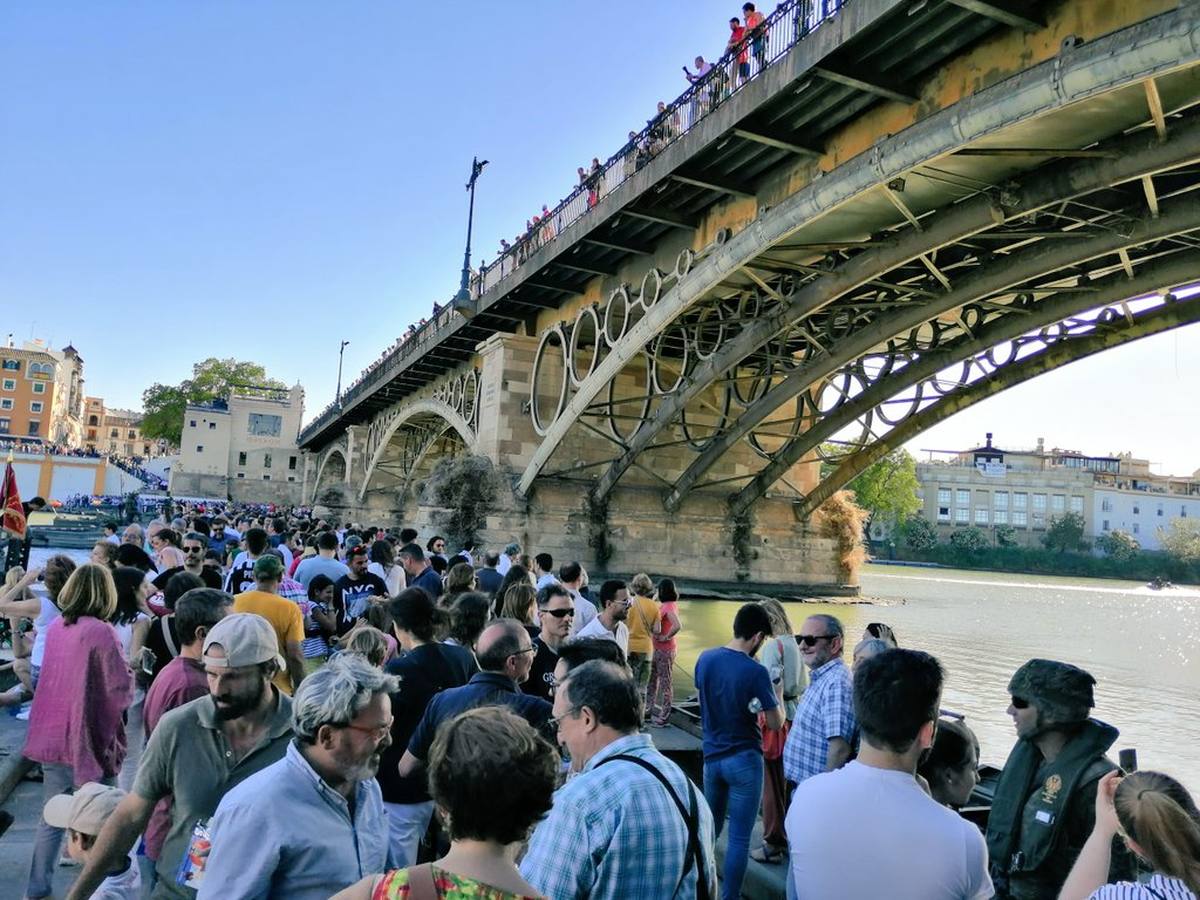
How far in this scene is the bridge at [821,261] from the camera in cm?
890

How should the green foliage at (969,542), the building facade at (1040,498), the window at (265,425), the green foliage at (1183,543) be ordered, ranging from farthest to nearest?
1. the building facade at (1040,498)
2. the window at (265,425)
3. the green foliage at (969,542)
4. the green foliage at (1183,543)

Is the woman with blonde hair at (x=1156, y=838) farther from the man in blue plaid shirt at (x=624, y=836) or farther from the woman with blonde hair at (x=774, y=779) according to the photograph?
the woman with blonde hair at (x=774, y=779)

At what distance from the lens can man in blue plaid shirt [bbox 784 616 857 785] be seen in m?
3.69

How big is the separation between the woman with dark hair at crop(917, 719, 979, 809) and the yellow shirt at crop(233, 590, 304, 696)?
10.2ft

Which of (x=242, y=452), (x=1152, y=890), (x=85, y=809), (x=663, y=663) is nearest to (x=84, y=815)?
(x=85, y=809)

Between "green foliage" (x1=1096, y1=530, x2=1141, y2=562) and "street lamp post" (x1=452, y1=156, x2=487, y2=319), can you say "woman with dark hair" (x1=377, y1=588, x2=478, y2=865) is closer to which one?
"street lamp post" (x1=452, y1=156, x2=487, y2=319)

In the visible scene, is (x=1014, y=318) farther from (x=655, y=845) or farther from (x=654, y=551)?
(x=655, y=845)

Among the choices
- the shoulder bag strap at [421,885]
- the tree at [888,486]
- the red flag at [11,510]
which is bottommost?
the shoulder bag strap at [421,885]

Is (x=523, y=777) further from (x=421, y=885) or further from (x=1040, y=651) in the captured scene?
(x=1040, y=651)

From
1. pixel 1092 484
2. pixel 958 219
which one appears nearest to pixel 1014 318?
pixel 958 219

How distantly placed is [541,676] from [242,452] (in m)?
82.6

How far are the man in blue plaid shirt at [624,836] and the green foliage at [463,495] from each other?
58.9 ft

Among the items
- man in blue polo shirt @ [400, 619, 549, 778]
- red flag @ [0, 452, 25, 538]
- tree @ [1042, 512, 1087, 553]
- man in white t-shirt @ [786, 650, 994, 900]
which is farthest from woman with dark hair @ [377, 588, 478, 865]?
tree @ [1042, 512, 1087, 553]

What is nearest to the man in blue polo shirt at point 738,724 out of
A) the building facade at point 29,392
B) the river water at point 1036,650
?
the river water at point 1036,650
